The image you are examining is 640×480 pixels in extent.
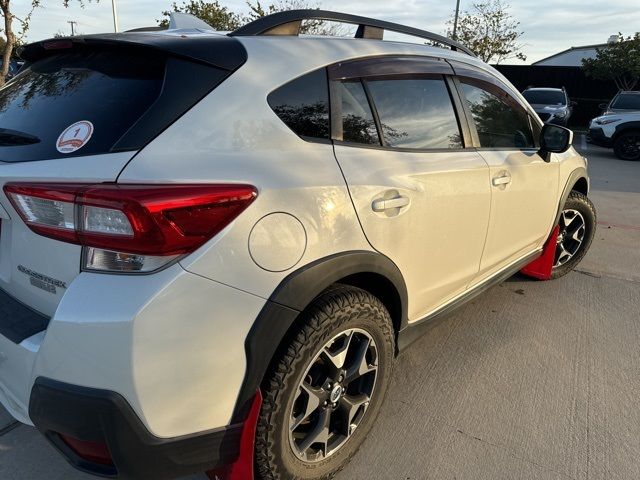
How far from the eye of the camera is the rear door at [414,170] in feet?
6.28

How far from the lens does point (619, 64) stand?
1916 cm

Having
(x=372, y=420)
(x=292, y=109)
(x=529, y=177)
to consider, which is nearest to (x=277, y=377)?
(x=372, y=420)

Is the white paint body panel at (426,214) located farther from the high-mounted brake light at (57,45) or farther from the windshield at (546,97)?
the windshield at (546,97)

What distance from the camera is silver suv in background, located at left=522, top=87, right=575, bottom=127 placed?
14.5m

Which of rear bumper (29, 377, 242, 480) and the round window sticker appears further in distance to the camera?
the round window sticker

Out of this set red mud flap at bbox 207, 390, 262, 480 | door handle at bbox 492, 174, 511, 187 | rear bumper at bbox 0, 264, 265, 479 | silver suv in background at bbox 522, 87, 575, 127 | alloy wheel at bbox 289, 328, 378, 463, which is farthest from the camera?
silver suv in background at bbox 522, 87, 575, 127

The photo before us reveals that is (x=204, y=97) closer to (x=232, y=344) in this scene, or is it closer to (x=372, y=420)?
(x=232, y=344)

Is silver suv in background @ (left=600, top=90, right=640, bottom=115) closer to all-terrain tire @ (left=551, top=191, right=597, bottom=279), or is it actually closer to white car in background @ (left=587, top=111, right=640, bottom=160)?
white car in background @ (left=587, top=111, right=640, bottom=160)

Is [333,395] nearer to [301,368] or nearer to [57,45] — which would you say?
[301,368]

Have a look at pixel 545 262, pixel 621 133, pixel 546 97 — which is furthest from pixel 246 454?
pixel 546 97

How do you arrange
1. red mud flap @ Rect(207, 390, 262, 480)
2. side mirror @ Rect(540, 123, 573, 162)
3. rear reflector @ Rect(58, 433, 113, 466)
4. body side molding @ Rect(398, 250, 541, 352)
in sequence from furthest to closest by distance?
side mirror @ Rect(540, 123, 573, 162)
body side molding @ Rect(398, 250, 541, 352)
red mud flap @ Rect(207, 390, 262, 480)
rear reflector @ Rect(58, 433, 113, 466)

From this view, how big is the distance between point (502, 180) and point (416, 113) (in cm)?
73

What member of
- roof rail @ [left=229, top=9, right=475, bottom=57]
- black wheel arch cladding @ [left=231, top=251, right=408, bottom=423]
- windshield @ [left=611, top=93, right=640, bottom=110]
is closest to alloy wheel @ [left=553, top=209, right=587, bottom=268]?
roof rail @ [left=229, top=9, right=475, bottom=57]

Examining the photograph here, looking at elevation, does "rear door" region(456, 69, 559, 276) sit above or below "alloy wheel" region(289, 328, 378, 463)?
above
